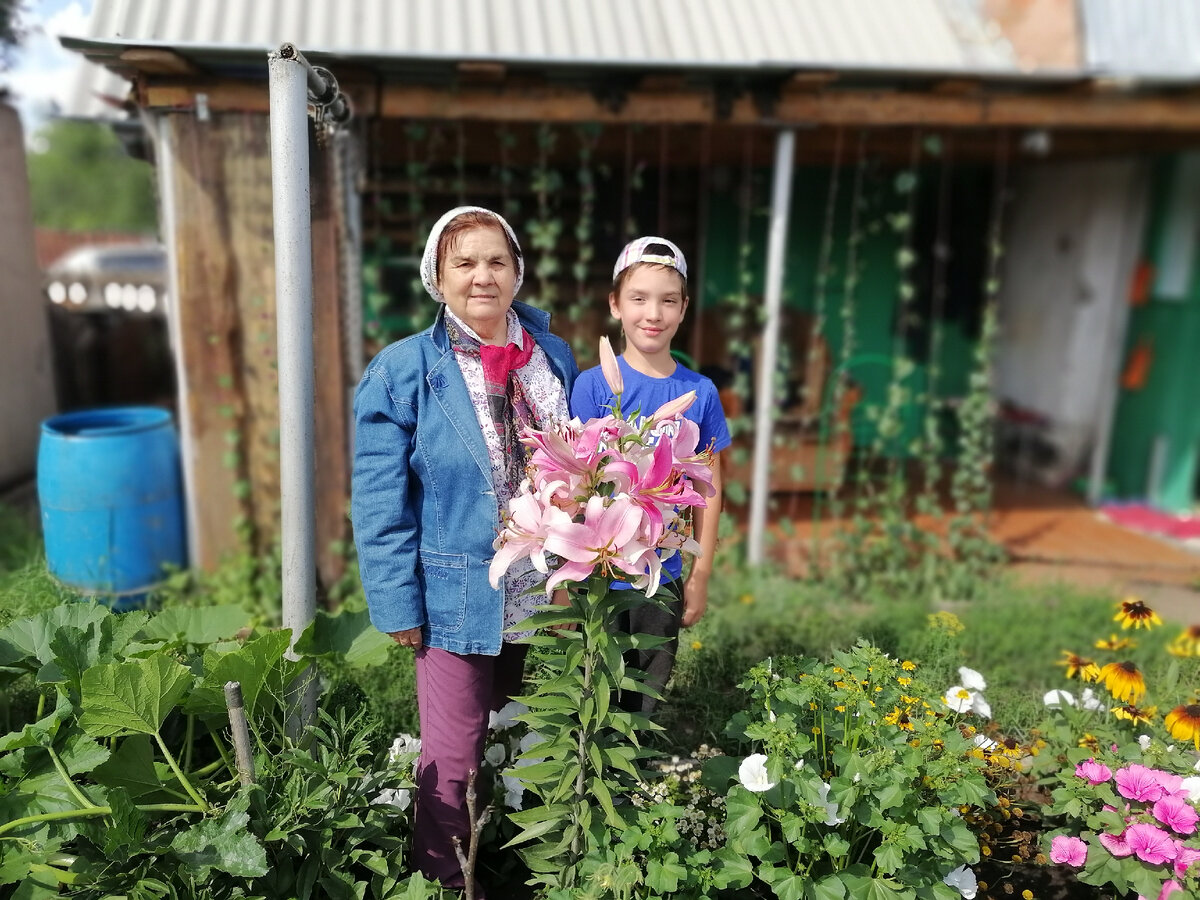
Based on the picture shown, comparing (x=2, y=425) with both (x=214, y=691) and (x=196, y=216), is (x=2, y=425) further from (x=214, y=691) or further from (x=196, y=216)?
(x=214, y=691)

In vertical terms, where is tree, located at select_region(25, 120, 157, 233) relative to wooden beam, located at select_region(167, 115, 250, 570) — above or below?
above

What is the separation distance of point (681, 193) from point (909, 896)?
5.51m

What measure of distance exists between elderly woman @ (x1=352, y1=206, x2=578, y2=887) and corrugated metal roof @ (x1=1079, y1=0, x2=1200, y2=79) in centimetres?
404

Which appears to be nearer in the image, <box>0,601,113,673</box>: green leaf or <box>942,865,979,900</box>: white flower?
<box>942,865,979,900</box>: white flower

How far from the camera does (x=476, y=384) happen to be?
207cm

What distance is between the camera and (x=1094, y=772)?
2227mm

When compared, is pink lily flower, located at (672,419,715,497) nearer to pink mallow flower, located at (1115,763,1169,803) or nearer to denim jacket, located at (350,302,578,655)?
denim jacket, located at (350,302,578,655)

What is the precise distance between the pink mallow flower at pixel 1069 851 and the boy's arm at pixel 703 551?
1.05 meters

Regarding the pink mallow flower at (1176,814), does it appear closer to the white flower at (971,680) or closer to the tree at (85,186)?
the white flower at (971,680)

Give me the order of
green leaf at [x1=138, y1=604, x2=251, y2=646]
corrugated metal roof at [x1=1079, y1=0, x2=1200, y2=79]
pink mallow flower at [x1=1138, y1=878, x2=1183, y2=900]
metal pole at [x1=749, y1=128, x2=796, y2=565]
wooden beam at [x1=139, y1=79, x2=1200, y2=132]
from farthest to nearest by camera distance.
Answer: corrugated metal roof at [x1=1079, y1=0, x2=1200, y2=79]
metal pole at [x1=749, y1=128, x2=796, y2=565]
wooden beam at [x1=139, y1=79, x2=1200, y2=132]
green leaf at [x1=138, y1=604, x2=251, y2=646]
pink mallow flower at [x1=1138, y1=878, x2=1183, y2=900]

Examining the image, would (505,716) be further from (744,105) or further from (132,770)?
(744,105)

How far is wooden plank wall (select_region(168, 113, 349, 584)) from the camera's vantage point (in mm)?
3711

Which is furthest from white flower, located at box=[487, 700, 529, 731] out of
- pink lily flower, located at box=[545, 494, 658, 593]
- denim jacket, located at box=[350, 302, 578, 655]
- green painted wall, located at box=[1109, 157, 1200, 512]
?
green painted wall, located at box=[1109, 157, 1200, 512]

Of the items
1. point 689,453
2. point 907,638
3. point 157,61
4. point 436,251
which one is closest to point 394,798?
point 689,453
